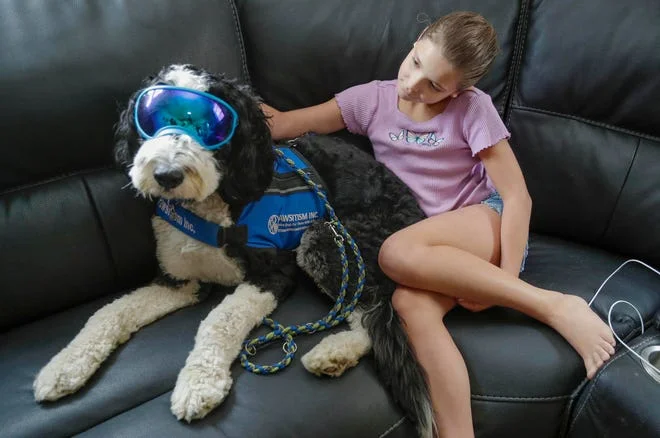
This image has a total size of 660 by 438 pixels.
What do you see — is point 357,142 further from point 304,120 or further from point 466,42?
point 466,42

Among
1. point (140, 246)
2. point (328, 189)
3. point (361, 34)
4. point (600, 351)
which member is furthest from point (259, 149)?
point (600, 351)

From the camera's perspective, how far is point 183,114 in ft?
3.91

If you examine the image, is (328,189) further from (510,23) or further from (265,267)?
(510,23)

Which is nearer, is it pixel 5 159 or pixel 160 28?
pixel 5 159

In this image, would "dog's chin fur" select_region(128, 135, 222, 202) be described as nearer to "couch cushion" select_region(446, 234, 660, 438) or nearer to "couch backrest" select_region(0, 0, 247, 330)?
"couch backrest" select_region(0, 0, 247, 330)

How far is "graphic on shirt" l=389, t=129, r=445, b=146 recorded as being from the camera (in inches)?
61.7

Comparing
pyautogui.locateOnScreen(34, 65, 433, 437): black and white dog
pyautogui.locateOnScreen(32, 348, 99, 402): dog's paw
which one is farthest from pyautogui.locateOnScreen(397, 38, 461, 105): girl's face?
pyautogui.locateOnScreen(32, 348, 99, 402): dog's paw

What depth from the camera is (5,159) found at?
1.35m

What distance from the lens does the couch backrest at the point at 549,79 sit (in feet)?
5.33

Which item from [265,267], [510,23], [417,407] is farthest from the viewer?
[510,23]

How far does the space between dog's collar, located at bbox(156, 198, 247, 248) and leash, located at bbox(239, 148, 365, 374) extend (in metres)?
0.22

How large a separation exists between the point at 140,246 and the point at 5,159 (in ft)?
1.26

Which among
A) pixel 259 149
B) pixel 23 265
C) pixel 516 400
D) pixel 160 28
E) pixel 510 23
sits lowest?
pixel 516 400

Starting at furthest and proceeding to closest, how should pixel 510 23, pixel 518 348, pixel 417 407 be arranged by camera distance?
pixel 510 23, pixel 518 348, pixel 417 407
